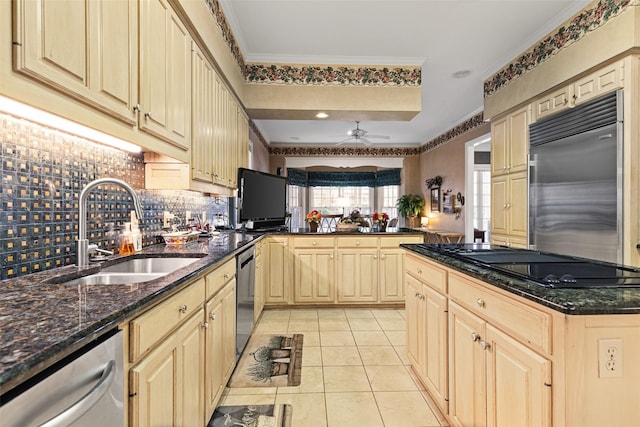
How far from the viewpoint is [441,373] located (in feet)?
5.65

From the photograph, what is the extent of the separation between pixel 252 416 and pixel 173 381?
33.3 inches

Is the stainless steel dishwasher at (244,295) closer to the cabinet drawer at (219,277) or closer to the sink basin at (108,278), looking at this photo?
the cabinet drawer at (219,277)

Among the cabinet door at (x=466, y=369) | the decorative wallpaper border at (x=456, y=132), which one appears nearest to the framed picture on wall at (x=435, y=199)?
the decorative wallpaper border at (x=456, y=132)

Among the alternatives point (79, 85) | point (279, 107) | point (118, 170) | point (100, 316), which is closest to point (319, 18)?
point (279, 107)

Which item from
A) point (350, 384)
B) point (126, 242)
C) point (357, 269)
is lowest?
point (350, 384)

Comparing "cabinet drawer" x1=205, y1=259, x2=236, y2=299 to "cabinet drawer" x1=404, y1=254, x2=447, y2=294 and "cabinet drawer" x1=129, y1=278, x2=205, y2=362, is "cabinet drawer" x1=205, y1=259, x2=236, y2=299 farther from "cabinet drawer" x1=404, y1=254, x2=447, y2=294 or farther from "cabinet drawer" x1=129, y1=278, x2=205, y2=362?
"cabinet drawer" x1=404, y1=254, x2=447, y2=294

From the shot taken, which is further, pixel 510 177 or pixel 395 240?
pixel 395 240

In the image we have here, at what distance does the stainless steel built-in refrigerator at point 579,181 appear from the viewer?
2311 millimetres

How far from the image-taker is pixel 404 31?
3059mm

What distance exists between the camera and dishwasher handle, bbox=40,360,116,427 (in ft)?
2.04

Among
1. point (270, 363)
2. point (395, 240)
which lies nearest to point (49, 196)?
point (270, 363)

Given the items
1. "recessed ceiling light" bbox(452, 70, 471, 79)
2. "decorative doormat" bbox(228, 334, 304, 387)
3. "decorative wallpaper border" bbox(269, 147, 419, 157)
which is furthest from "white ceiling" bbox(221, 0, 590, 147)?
"decorative wallpaper border" bbox(269, 147, 419, 157)

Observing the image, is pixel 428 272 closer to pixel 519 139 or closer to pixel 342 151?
pixel 519 139

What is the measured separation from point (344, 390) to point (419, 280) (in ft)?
2.92
